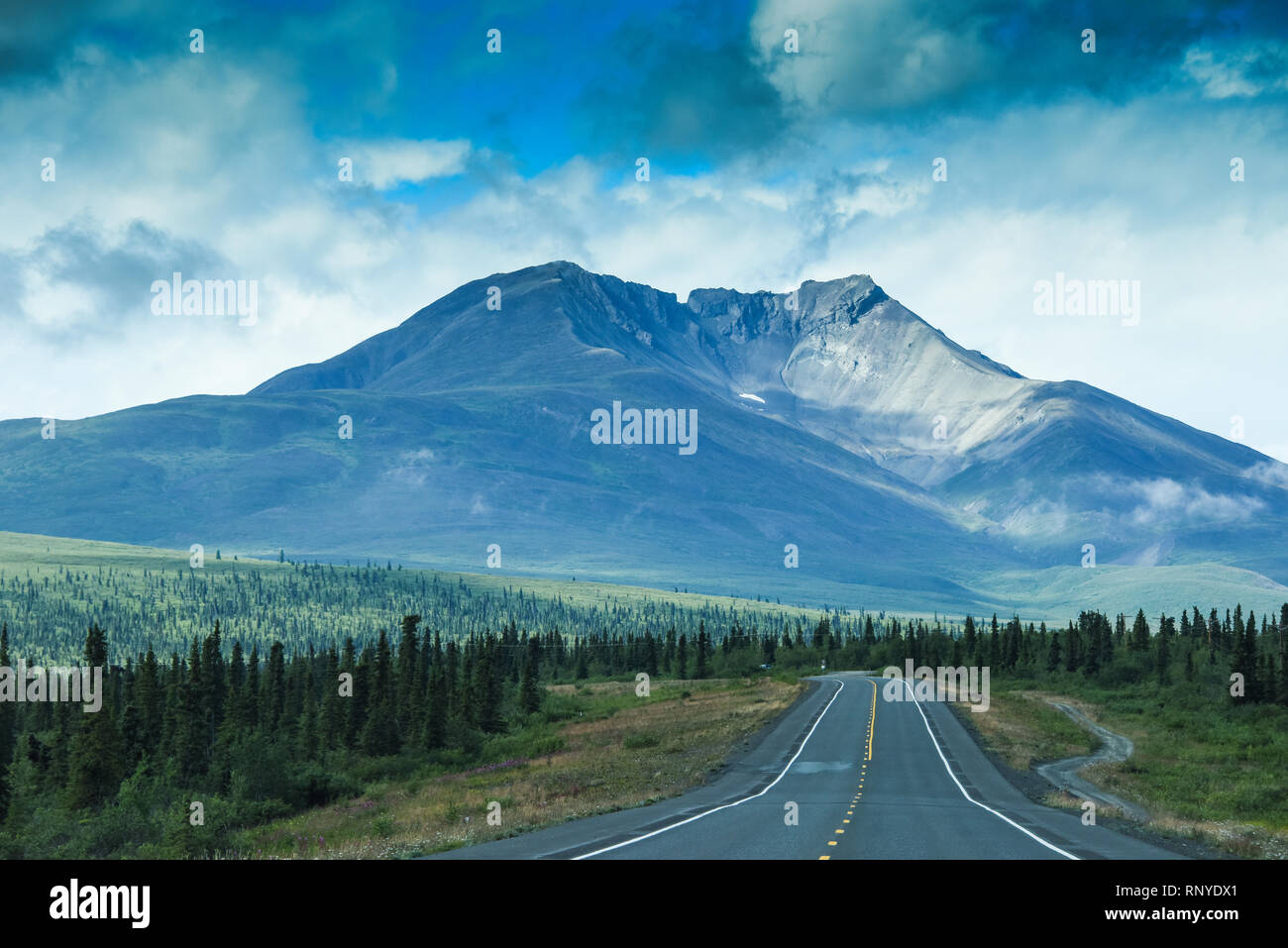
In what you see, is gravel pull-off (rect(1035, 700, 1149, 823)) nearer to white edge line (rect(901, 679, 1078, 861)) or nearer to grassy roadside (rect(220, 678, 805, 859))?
white edge line (rect(901, 679, 1078, 861))

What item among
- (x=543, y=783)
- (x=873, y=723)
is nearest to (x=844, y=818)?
(x=543, y=783)

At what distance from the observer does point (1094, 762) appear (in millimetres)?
53906

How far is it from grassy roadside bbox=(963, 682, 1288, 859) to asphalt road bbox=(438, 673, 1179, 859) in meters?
3.09

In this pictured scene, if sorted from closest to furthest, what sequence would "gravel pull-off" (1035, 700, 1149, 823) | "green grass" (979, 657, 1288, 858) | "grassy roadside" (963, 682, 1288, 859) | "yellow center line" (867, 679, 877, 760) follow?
"grassy roadside" (963, 682, 1288, 859) → "green grass" (979, 657, 1288, 858) → "gravel pull-off" (1035, 700, 1149, 823) → "yellow center line" (867, 679, 877, 760)

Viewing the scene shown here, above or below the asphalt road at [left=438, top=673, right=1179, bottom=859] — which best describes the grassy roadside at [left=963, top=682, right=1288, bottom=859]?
below

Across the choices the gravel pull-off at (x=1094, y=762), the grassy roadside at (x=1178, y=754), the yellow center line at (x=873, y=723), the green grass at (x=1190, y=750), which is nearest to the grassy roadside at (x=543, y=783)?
the yellow center line at (x=873, y=723)

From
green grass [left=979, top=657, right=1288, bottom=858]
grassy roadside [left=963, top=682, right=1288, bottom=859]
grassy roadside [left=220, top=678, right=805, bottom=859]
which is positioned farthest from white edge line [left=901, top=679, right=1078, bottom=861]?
grassy roadside [left=220, top=678, right=805, bottom=859]

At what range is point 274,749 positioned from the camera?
54.3 meters

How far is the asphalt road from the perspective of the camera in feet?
72.3

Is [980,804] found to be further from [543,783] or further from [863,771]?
[543,783]
